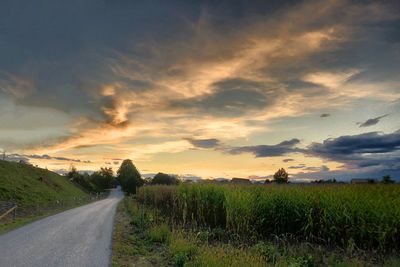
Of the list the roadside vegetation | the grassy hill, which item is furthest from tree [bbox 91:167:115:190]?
A: the grassy hill

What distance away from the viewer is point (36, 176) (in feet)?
231

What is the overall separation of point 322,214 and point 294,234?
1633mm

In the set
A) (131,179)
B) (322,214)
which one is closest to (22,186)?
(322,214)

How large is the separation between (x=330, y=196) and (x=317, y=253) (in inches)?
89.5

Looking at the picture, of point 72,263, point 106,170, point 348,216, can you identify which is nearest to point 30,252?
point 72,263

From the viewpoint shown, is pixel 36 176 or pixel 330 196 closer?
pixel 330 196

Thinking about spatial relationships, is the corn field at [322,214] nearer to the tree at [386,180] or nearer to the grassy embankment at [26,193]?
the tree at [386,180]

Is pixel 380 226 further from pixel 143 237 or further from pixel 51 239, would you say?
pixel 51 239

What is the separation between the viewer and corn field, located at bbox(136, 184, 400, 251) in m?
11.7

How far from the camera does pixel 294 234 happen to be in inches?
567

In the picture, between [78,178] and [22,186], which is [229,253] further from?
→ [78,178]

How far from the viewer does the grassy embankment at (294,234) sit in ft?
36.4

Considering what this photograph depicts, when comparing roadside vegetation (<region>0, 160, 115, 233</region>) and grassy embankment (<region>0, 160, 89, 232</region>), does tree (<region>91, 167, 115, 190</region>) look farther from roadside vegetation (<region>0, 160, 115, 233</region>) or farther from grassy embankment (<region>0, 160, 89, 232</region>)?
grassy embankment (<region>0, 160, 89, 232</region>)

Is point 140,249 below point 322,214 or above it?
below
